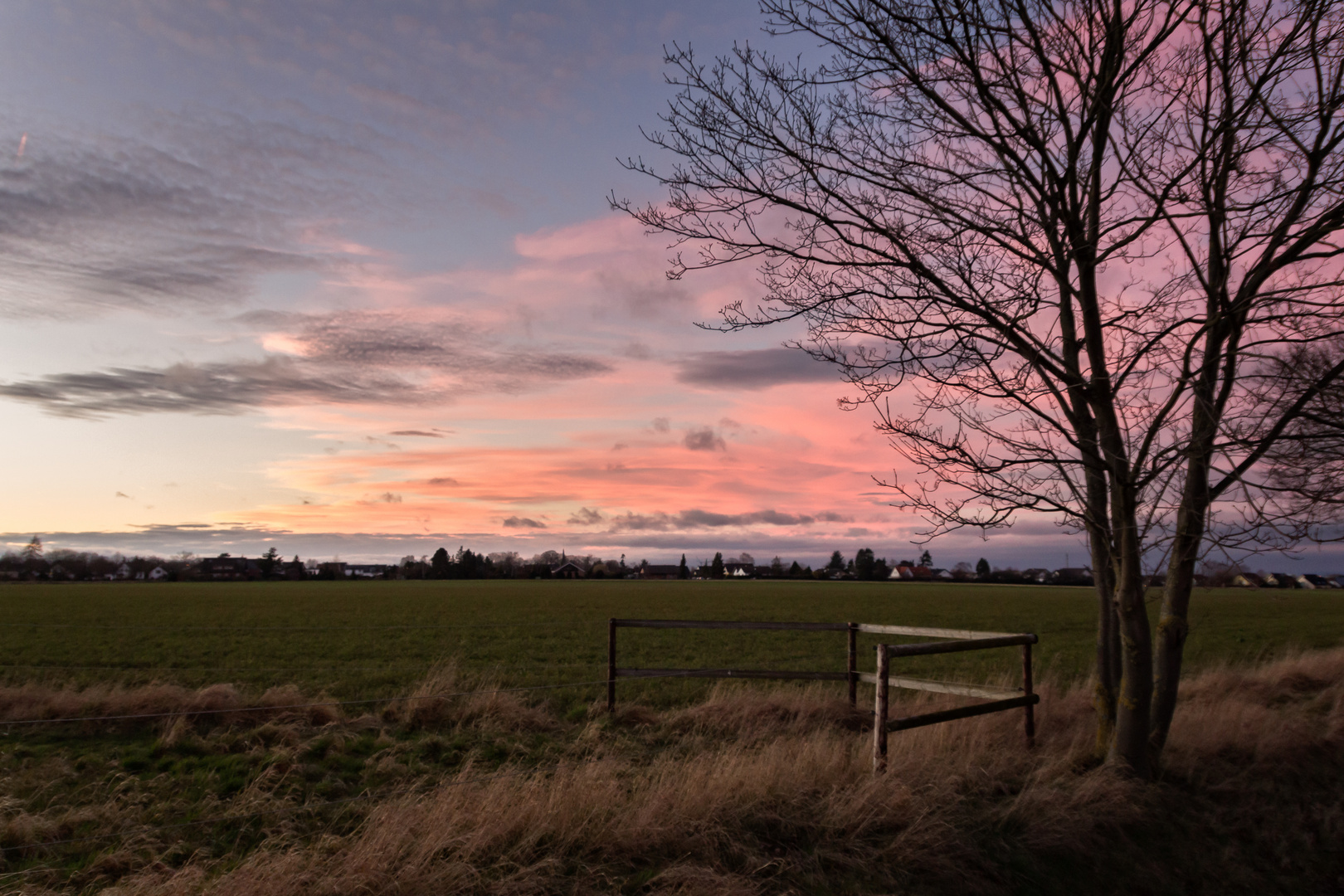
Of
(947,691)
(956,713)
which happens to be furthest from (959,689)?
Result: (956,713)

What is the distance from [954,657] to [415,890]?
63.7ft

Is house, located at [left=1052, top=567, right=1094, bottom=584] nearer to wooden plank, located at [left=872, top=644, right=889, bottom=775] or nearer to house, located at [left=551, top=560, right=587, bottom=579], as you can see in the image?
house, located at [left=551, top=560, right=587, bottom=579]

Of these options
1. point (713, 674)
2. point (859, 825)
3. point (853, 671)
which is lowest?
point (859, 825)

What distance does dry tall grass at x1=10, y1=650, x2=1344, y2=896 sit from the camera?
4.96 m

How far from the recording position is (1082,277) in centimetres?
786

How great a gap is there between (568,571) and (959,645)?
180 m

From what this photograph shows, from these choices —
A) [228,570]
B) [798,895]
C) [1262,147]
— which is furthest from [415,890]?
[228,570]

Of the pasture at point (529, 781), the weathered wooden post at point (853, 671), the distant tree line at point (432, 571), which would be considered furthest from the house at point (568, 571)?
the weathered wooden post at point (853, 671)

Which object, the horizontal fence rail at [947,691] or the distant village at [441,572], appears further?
the distant village at [441,572]

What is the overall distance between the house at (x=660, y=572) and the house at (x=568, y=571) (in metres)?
13.7

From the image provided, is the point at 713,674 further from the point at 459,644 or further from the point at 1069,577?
the point at 1069,577

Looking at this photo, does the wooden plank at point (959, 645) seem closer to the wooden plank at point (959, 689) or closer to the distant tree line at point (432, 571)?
the wooden plank at point (959, 689)

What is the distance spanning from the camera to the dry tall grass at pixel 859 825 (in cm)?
496

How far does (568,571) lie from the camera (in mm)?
184875
